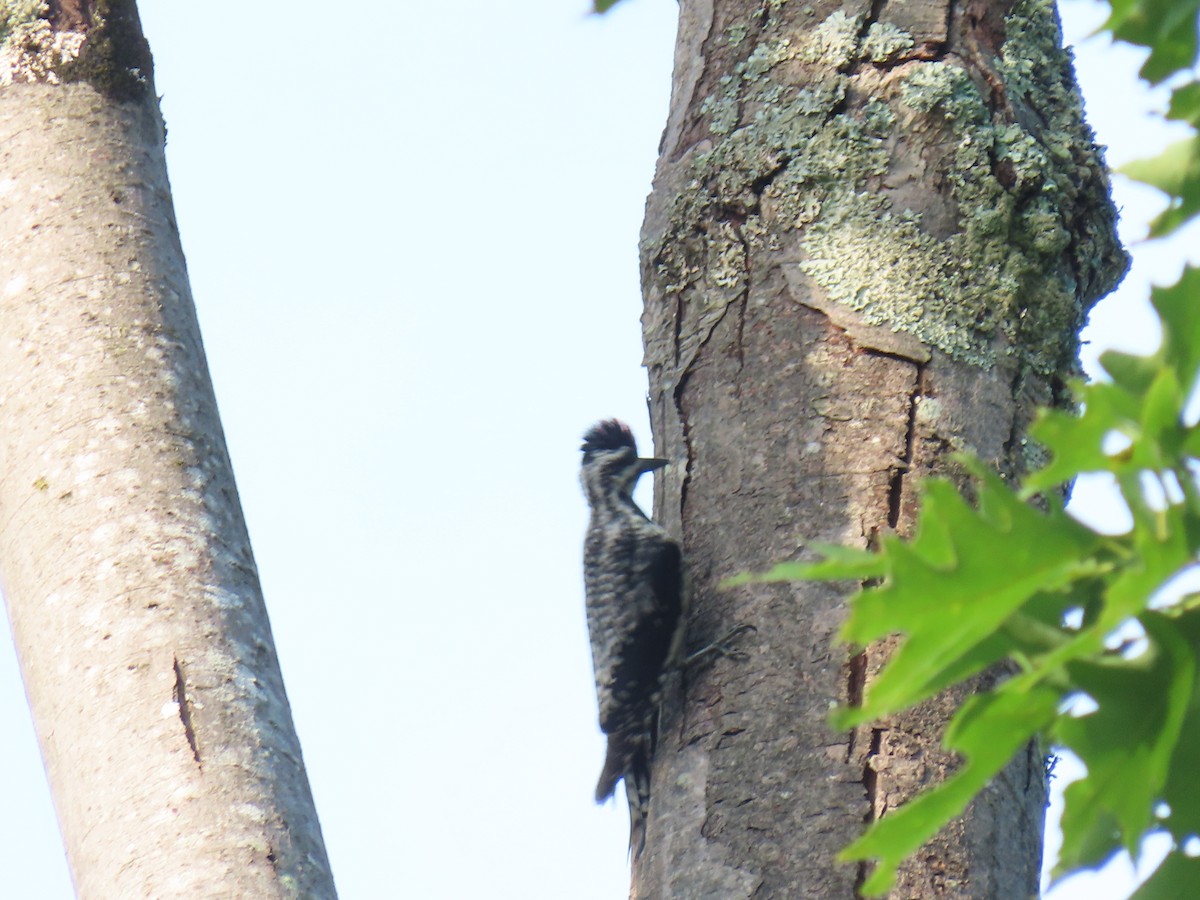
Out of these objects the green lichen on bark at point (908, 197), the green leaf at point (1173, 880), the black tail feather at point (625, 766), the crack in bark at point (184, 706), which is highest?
the green lichen on bark at point (908, 197)

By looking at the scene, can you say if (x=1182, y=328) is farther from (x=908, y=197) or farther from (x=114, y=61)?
(x=114, y=61)

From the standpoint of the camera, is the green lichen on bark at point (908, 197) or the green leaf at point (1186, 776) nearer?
the green leaf at point (1186, 776)

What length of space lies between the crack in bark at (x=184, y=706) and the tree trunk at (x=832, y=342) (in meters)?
0.88

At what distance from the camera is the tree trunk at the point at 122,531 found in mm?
1953

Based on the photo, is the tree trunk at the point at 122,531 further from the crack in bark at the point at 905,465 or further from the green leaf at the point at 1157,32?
the green leaf at the point at 1157,32

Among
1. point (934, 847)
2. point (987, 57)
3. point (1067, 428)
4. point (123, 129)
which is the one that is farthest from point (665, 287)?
point (1067, 428)

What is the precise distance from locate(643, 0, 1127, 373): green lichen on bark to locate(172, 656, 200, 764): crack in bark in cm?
139

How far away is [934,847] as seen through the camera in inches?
89.3

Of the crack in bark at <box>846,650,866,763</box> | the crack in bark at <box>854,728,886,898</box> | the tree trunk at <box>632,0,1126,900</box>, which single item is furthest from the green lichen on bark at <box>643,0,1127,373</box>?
the crack in bark at <box>854,728,886,898</box>

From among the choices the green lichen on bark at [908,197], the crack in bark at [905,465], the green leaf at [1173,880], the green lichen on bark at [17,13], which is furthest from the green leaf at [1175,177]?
the green lichen on bark at [17,13]

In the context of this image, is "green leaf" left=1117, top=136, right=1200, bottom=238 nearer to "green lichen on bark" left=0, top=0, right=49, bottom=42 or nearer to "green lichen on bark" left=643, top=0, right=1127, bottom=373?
"green lichen on bark" left=643, top=0, right=1127, bottom=373

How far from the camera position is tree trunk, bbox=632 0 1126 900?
7.76ft

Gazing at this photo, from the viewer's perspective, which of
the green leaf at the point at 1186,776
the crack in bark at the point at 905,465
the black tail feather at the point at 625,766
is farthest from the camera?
the black tail feather at the point at 625,766

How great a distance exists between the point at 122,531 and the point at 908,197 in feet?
5.47
